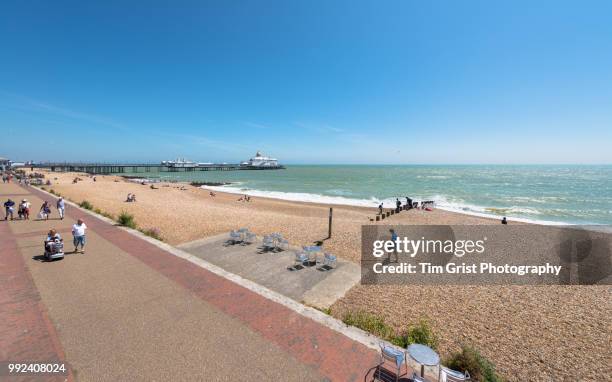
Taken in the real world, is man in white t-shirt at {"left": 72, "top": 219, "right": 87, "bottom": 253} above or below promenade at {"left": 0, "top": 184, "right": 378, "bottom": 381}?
above

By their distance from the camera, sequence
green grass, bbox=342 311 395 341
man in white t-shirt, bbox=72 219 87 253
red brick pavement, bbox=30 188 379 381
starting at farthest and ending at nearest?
man in white t-shirt, bbox=72 219 87 253 → green grass, bbox=342 311 395 341 → red brick pavement, bbox=30 188 379 381

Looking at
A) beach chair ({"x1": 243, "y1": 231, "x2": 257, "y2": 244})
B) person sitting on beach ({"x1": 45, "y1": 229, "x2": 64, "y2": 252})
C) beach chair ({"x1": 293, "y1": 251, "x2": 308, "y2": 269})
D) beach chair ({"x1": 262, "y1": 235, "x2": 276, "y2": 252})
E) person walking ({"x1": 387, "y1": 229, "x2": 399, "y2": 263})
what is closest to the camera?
person sitting on beach ({"x1": 45, "y1": 229, "x2": 64, "y2": 252})

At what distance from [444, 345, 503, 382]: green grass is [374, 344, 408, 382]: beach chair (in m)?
0.92

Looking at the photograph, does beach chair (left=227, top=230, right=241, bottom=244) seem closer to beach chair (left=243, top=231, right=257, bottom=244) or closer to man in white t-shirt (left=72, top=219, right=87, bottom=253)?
beach chair (left=243, top=231, right=257, bottom=244)

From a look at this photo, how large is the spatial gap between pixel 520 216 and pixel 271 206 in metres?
25.3

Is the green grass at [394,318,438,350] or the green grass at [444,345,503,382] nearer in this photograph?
the green grass at [444,345,503,382]

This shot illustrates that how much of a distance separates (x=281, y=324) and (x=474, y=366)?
3.42 meters

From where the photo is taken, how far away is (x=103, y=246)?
9.30 meters

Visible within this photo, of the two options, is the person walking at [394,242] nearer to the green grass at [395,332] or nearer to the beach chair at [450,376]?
the green grass at [395,332]

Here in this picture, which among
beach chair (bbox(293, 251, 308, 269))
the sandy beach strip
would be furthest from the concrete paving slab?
the sandy beach strip

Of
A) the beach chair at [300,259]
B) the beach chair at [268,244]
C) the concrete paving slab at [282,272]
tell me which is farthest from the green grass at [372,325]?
the beach chair at [268,244]

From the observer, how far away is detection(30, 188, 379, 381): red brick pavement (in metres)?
4.02

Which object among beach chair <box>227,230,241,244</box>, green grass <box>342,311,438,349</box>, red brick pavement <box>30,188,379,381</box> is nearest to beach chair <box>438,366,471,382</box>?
red brick pavement <box>30,188,379,381</box>

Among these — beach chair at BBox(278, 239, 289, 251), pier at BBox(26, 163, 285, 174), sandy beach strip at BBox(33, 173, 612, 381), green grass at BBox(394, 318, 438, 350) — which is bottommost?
sandy beach strip at BBox(33, 173, 612, 381)
